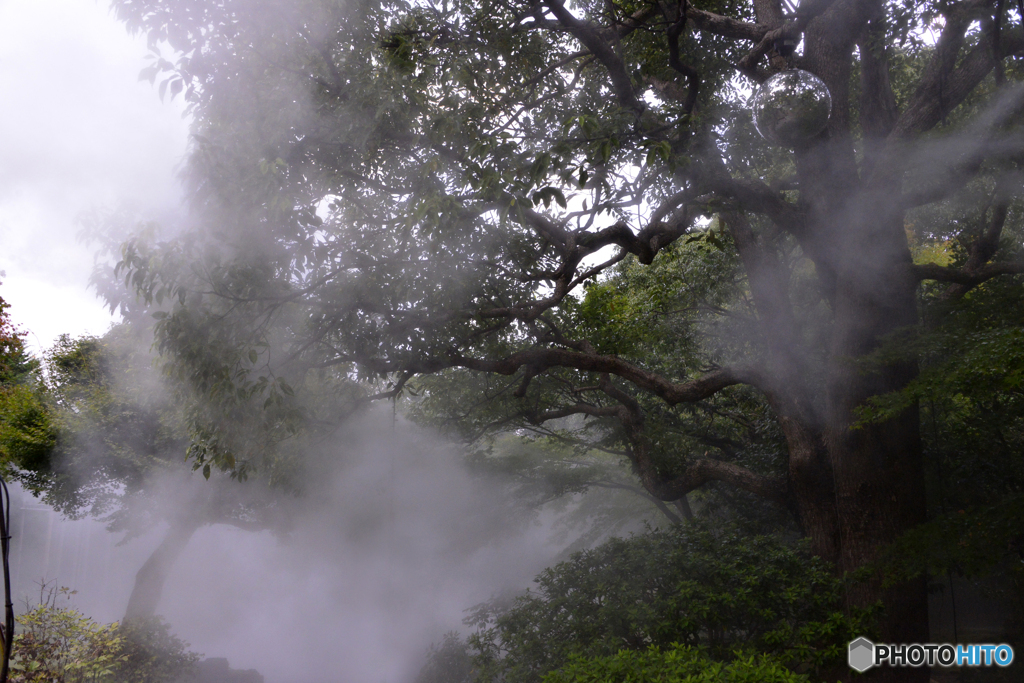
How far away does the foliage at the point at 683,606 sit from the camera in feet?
13.1

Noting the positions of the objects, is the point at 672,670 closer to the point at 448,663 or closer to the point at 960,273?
the point at 960,273

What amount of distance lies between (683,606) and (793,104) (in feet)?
10.9

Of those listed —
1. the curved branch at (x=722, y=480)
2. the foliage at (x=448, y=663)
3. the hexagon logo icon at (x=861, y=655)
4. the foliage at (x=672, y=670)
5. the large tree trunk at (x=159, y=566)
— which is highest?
the curved branch at (x=722, y=480)

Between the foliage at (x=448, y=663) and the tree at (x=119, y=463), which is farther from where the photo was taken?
the tree at (x=119, y=463)

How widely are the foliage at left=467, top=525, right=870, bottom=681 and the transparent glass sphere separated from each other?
2.80m

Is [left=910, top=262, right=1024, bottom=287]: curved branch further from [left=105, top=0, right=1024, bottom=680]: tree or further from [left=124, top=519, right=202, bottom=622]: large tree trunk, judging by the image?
[left=124, top=519, right=202, bottom=622]: large tree trunk

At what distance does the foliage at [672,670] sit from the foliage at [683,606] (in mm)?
621

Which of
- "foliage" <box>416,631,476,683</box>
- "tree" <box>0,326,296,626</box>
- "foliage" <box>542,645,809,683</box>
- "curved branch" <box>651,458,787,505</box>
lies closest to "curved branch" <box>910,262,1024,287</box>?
"curved branch" <box>651,458,787,505</box>

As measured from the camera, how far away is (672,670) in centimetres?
302

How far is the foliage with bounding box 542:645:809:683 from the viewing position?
2.83 metres

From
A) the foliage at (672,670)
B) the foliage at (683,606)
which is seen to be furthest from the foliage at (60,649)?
the foliage at (672,670)

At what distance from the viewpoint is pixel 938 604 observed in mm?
7742

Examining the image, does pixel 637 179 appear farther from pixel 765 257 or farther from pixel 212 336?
pixel 212 336

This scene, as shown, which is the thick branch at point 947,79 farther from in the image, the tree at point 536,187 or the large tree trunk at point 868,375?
the large tree trunk at point 868,375
